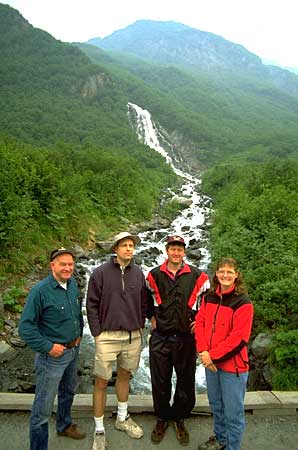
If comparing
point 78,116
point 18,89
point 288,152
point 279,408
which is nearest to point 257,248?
point 279,408

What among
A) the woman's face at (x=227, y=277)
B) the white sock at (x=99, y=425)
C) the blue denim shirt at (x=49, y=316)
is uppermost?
the woman's face at (x=227, y=277)

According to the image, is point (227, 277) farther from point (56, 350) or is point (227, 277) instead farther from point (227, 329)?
point (56, 350)

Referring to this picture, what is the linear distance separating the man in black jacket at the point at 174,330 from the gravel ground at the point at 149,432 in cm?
15

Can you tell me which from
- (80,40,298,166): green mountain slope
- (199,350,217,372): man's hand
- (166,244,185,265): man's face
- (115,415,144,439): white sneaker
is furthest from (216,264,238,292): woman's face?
(80,40,298,166): green mountain slope

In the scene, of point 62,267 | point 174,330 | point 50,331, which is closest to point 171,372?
point 174,330

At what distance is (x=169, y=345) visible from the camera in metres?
4.55

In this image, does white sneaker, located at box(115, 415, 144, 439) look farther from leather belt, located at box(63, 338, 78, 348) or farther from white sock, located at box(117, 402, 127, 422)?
leather belt, located at box(63, 338, 78, 348)

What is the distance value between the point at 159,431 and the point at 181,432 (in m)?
0.28

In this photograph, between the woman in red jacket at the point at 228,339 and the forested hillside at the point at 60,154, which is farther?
the forested hillside at the point at 60,154

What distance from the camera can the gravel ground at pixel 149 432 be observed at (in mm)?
4496

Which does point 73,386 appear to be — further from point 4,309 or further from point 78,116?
point 78,116

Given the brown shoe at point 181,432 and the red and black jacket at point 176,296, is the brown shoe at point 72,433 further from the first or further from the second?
the red and black jacket at point 176,296

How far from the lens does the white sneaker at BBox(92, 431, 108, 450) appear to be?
14.4ft

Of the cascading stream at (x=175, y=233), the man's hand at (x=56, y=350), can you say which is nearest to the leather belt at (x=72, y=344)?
the man's hand at (x=56, y=350)
